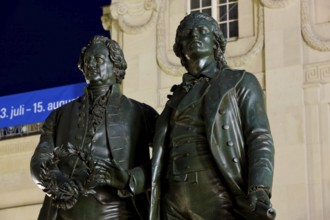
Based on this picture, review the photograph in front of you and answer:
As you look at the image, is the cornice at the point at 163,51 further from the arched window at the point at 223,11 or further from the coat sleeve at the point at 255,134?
the coat sleeve at the point at 255,134

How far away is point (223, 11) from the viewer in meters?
28.7

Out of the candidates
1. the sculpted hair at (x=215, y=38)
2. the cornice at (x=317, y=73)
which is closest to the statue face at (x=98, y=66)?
the sculpted hair at (x=215, y=38)

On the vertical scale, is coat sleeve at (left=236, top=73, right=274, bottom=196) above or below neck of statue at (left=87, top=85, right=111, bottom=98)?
below

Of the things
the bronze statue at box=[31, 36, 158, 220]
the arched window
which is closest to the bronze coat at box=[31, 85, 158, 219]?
the bronze statue at box=[31, 36, 158, 220]

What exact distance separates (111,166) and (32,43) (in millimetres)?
26898

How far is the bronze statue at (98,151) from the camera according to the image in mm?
10375

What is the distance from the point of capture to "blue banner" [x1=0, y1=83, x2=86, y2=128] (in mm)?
29734

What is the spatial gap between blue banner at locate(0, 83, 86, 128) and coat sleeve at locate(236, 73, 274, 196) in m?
19.2

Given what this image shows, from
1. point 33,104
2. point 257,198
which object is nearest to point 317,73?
point 33,104

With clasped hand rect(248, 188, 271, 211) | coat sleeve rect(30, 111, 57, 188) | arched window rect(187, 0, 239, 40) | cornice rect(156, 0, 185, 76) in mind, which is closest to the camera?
clasped hand rect(248, 188, 271, 211)

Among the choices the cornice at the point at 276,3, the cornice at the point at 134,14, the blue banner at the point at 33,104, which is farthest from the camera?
the blue banner at the point at 33,104

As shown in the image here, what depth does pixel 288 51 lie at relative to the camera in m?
27.2

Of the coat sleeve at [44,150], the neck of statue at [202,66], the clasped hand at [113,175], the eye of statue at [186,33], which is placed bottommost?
the clasped hand at [113,175]

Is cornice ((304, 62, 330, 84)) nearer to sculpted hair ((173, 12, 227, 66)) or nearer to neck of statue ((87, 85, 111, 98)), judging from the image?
neck of statue ((87, 85, 111, 98))
